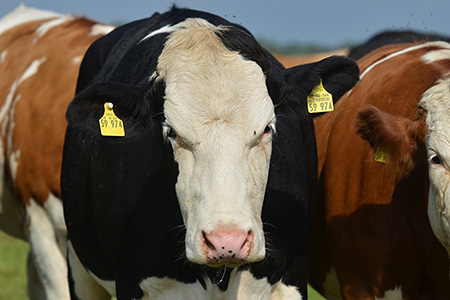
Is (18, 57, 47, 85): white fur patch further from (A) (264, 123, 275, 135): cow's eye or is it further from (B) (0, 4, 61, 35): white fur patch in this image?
(A) (264, 123, 275, 135): cow's eye

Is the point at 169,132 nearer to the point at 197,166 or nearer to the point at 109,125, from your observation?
the point at 197,166

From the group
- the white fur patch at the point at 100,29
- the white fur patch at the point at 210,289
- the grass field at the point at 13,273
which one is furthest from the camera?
the grass field at the point at 13,273

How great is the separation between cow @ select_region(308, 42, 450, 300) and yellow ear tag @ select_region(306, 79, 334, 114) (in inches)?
9.7

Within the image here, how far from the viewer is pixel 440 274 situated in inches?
202

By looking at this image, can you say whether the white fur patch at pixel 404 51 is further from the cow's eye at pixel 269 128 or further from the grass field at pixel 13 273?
the grass field at pixel 13 273

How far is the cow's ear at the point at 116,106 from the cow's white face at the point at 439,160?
55.3 inches

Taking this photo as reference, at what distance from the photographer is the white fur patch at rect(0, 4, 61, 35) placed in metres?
9.13

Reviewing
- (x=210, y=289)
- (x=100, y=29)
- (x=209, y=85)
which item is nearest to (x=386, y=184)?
(x=210, y=289)

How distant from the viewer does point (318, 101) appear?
497 centimetres

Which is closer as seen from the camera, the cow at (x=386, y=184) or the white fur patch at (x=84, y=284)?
the cow at (x=386, y=184)

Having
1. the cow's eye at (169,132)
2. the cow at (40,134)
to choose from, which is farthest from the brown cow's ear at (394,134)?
the cow at (40,134)

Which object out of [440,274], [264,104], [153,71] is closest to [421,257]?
[440,274]

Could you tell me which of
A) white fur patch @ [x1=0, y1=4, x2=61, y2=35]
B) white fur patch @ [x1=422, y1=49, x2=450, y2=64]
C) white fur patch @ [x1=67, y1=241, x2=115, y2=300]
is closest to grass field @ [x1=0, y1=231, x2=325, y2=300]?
white fur patch @ [x1=0, y1=4, x2=61, y2=35]

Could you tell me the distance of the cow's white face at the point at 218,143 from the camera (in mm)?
4059
